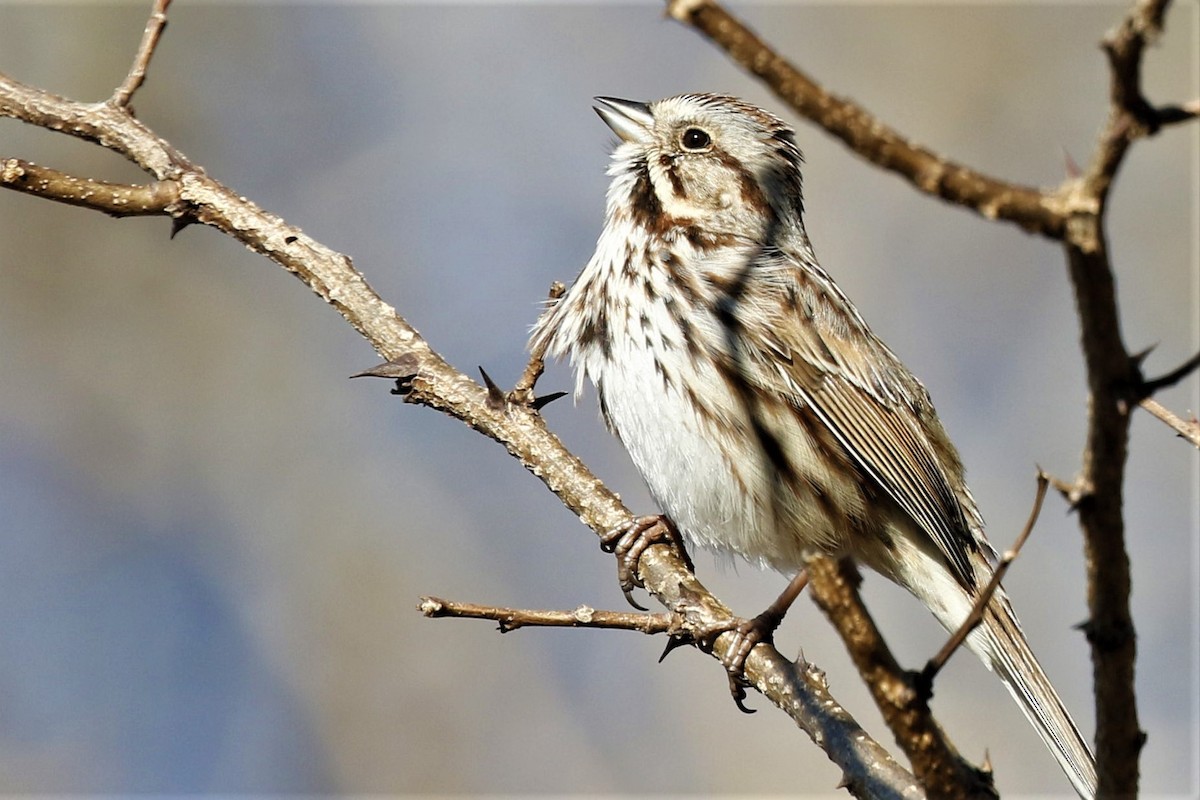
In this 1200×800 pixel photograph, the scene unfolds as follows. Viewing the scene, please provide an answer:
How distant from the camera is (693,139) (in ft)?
15.0

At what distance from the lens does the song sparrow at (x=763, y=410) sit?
3986 mm

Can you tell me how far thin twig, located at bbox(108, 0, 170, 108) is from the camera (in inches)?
137

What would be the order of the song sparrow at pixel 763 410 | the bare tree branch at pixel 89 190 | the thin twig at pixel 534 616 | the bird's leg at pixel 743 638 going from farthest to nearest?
the song sparrow at pixel 763 410 → the bird's leg at pixel 743 638 → the bare tree branch at pixel 89 190 → the thin twig at pixel 534 616

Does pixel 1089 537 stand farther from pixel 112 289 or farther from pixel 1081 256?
pixel 112 289

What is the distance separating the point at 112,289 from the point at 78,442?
88 cm

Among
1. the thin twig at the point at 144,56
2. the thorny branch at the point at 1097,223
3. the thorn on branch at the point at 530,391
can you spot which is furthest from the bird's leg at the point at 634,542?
the thorny branch at the point at 1097,223

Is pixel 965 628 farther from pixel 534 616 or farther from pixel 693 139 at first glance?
pixel 693 139

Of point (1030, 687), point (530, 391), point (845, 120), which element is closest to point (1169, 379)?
point (845, 120)

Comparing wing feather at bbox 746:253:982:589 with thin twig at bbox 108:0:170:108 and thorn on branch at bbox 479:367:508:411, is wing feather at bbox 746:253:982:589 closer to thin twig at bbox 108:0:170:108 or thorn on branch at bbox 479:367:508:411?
thorn on branch at bbox 479:367:508:411

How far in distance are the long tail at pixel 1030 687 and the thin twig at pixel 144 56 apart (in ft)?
9.20

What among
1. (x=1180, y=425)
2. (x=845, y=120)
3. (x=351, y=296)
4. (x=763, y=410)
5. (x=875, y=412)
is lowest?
(x=845, y=120)

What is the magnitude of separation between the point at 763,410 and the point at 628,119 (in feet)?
3.90

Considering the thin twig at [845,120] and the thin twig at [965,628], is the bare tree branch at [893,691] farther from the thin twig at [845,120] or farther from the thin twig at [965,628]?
the thin twig at [845,120]

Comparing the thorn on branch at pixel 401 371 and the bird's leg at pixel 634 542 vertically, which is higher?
the thorn on branch at pixel 401 371
